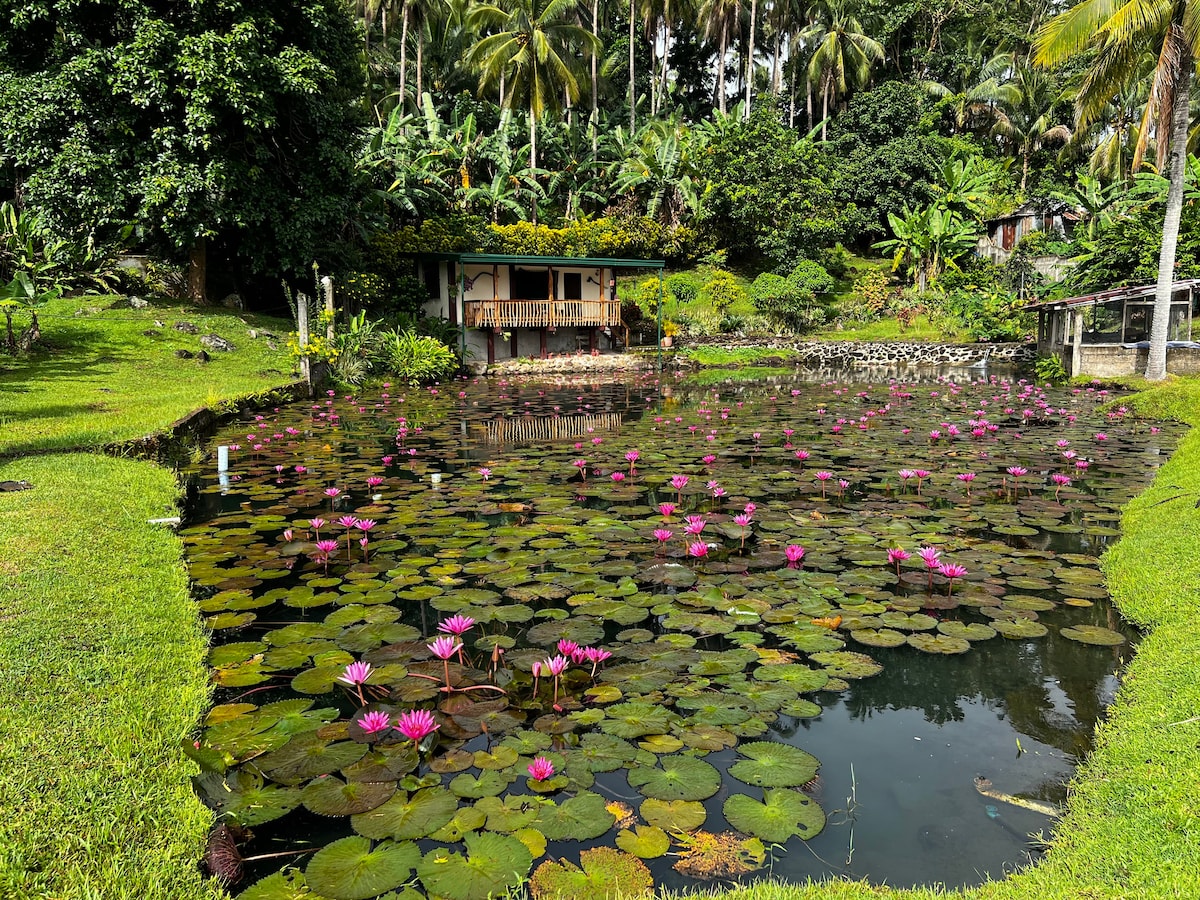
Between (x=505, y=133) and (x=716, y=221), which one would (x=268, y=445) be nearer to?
(x=505, y=133)

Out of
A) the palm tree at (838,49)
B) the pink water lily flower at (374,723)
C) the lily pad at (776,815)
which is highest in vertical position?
the palm tree at (838,49)

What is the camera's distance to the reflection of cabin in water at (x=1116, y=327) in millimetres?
14719

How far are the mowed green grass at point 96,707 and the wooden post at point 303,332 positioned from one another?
884 cm

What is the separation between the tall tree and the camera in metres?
14.5

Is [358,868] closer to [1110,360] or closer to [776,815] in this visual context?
[776,815]

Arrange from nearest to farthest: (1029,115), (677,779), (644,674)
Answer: (677,779) → (644,674) → (1029,115)

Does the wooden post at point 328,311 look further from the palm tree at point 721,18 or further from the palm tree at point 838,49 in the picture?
the palm tree at point 838,49

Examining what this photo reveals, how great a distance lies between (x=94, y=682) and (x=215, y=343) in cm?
1378

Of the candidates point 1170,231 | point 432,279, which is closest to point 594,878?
point 1170,231

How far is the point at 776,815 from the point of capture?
93.1 inches

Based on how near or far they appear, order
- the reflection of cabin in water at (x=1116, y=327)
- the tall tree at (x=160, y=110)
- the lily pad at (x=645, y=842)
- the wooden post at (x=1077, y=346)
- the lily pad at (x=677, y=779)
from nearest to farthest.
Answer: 1. the lily pad at (x=645, y=842)
2. the lily pad at (x=677, y=779)
3. the tall tree at (x=160, y=110)
4. the reflection of cabin in water at (x=1116, y=327)
5. the wooden post at (x=1077, y=346)

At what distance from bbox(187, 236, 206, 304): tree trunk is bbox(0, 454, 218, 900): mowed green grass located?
1537 centimetres

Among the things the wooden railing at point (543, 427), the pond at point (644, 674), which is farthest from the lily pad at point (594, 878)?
the wooden railing at point (543, 427)

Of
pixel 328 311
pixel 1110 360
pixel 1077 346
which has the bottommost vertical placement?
pixel 1110 360
